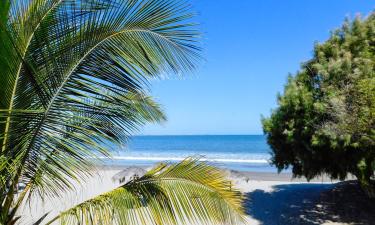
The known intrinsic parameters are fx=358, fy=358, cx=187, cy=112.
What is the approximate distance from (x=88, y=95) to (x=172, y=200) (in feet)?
4.22

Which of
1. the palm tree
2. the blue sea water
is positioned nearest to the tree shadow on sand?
the blue sea water

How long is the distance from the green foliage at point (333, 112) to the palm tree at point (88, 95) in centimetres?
496

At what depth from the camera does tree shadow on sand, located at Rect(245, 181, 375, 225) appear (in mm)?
10500

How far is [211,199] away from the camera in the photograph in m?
3.53

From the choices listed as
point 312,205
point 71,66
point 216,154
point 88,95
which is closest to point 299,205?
point 312,205

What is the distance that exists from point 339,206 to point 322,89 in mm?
4557

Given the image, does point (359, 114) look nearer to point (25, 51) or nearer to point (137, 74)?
point (137, 74)

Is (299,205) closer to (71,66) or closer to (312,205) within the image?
(312,205)

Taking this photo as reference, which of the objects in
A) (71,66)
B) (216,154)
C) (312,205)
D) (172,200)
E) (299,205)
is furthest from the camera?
(216,154)

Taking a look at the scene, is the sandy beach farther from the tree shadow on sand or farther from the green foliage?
the green foliage

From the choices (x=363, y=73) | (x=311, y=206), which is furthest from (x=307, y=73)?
(x=311, y=206)

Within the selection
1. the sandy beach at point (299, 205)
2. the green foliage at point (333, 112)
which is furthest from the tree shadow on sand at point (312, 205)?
the green foliage at point (333, 112)

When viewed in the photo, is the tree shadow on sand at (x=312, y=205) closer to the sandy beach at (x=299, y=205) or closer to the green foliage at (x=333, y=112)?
the sandy beach at (x=299, y=205)

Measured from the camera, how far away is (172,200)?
349 cm
